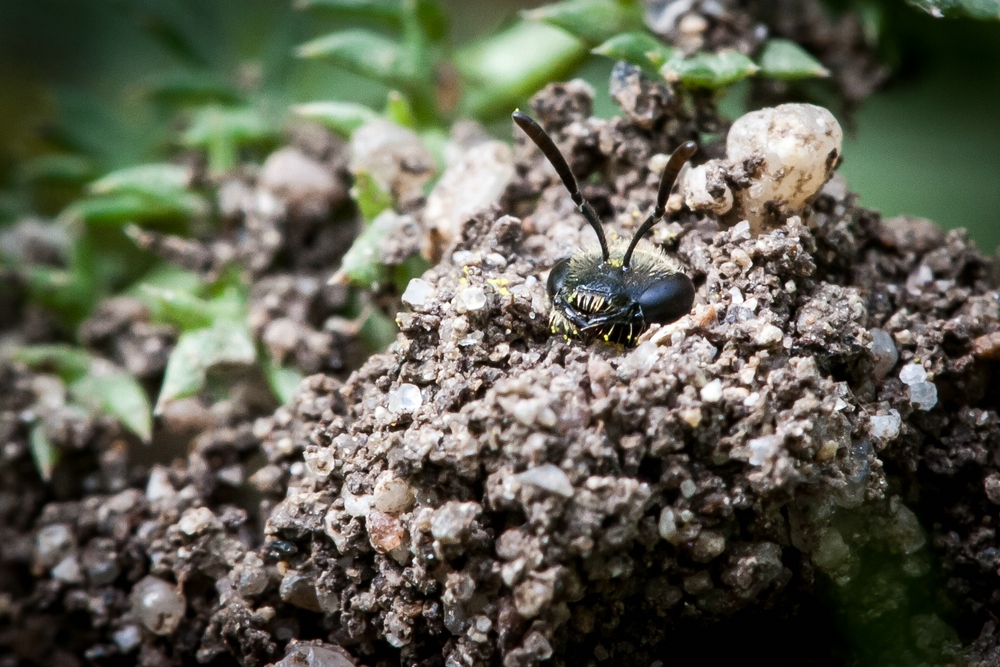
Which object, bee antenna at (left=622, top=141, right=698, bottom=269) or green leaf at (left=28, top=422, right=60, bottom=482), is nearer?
bee antenna at (left=622, top=141, right=698, bottom=269)

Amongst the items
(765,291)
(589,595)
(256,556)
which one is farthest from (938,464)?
(256,556)

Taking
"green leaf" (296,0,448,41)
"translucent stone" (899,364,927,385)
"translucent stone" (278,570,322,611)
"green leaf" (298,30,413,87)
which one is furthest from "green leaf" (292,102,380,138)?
"translucent stone" (899,364,927,385)

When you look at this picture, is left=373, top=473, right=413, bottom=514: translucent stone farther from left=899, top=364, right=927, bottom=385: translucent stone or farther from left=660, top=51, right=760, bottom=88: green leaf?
left=660, top=51, right=760, bottom=88: green leaf

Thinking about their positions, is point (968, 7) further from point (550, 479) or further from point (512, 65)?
point (550, 479)

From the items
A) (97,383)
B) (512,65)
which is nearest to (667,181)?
(512,65)

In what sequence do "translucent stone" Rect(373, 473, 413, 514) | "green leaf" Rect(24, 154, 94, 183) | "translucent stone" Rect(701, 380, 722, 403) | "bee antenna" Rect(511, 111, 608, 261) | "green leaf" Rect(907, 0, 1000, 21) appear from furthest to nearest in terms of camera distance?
"green leaf" Rect(24, 154, 94, 183)
"green leaf" Rect(907, 0, 1000, 21)
"bee antenna" Rect(511, 111, 608, 261)
"translucent stone" Rect(373, 473, 413, 514)
"translucent stone" Rect(701, 380, 722, 403)

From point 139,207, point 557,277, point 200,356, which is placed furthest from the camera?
point 139,207
